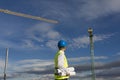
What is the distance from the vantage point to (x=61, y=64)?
13305mm

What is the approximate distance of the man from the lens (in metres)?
13.3

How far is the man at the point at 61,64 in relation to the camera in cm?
1331

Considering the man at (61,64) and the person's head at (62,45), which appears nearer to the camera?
the man at (61,64)

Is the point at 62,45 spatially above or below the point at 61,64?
above

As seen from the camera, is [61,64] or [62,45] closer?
[61,64]

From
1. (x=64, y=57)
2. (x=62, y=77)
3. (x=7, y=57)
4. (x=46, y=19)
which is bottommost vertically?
(x=62, y=77)

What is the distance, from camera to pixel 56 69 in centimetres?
1362

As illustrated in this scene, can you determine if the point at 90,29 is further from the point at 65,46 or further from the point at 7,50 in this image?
the point at 65,46

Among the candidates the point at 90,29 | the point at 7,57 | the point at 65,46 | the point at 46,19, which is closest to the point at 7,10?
the point at 46,19

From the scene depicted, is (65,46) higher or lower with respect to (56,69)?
higher

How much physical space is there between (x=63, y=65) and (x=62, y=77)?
62 cm

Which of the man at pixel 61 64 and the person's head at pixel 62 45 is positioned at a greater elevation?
→ the person's head at pixel 62 45

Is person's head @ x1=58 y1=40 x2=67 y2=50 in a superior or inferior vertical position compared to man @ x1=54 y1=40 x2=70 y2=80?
superior

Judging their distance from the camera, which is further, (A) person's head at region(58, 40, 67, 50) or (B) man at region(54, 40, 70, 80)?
(A) person's head at region(58, 40, 67, 50)
